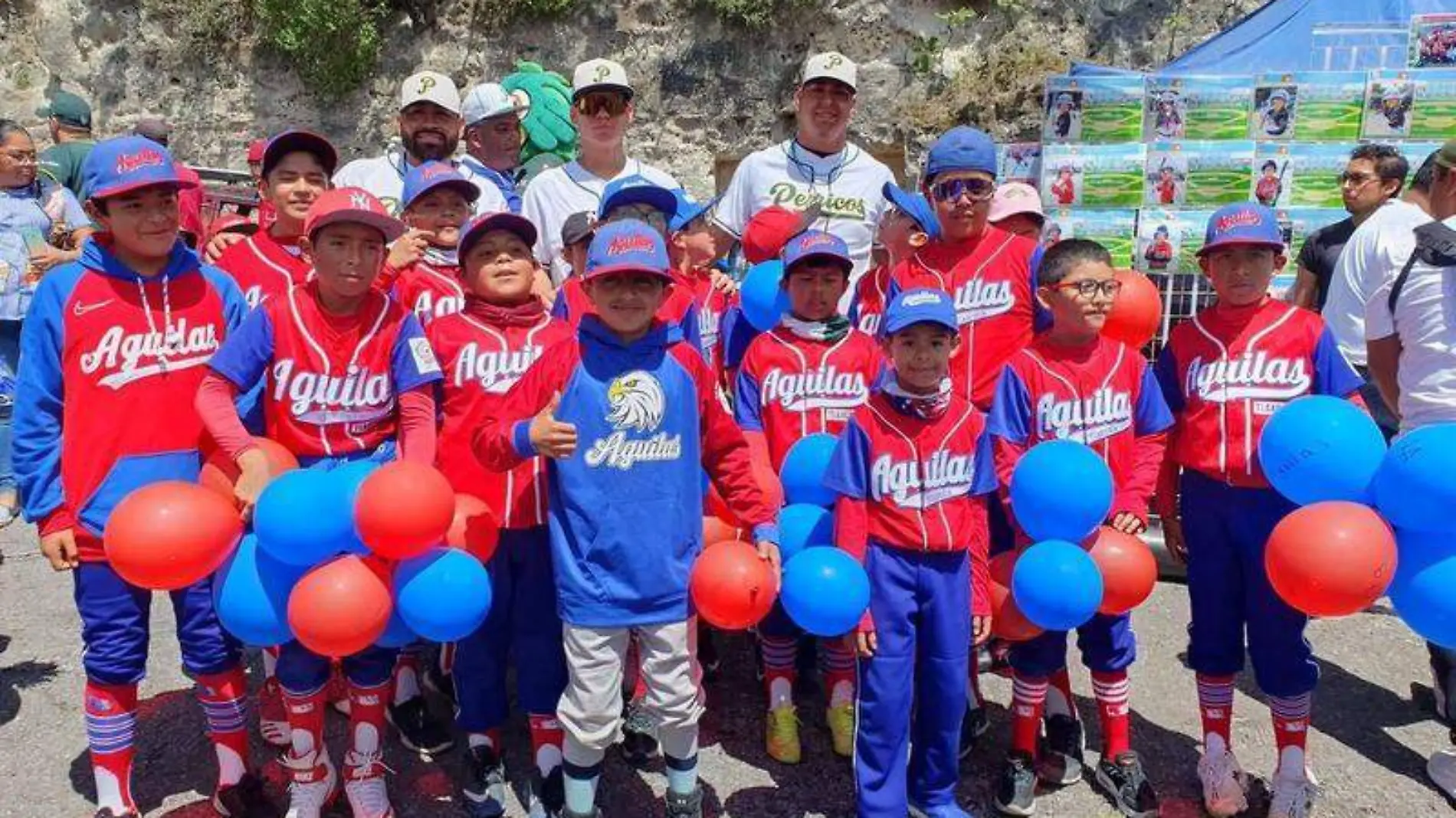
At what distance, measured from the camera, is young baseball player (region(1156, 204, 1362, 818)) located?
366 centimetres

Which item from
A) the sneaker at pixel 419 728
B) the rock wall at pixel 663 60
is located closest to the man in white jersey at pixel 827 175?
the sneaker at pixel 419 728

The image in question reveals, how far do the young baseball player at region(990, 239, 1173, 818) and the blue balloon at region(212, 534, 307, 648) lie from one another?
2410 mm

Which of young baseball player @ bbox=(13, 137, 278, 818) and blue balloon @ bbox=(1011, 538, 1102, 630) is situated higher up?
young baseball player @ bbox=(13, 137, 278, 818)

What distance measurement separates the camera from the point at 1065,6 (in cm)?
1129

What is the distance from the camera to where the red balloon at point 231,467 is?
3.26m

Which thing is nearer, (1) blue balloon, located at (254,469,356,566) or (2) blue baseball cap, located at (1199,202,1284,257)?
(1) blue balloon, located at (254,469,356,566)

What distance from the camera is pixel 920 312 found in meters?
3.31

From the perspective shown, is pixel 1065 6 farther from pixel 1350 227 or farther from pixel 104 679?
pixel 104 679

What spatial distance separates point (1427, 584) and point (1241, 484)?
2.29 feet

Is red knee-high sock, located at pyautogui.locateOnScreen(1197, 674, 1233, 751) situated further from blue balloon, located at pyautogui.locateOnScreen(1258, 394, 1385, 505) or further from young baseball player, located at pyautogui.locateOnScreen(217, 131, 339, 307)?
young baseball player, located at pyautogui.locateOnScreen(217, 131, 339, 307)

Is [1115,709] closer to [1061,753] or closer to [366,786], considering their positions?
→ [1061,753]

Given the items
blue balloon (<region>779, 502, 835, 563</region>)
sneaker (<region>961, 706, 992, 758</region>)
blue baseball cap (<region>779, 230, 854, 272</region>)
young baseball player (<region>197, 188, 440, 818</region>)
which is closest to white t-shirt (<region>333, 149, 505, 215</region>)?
young baseball player (<region>197, 188, 440, 818</region>)

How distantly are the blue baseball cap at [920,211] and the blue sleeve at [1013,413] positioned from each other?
2.84 ft

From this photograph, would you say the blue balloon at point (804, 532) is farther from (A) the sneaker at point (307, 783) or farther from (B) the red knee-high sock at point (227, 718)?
(B) the red knee-high sock at point (227, 718)
